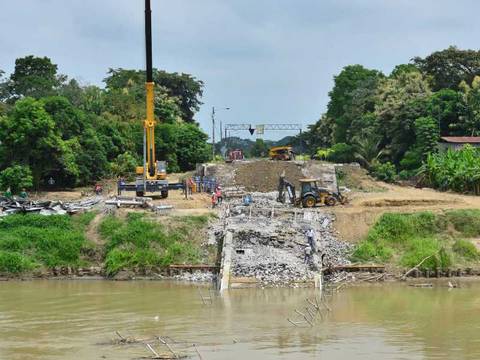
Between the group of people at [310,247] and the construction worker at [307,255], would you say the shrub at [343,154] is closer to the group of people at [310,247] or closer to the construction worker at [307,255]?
the group of people at [310,247]

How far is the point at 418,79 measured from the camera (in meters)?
77.6

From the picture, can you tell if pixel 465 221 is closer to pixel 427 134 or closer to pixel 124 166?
pixel 124 166

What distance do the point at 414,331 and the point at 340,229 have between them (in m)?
13.1

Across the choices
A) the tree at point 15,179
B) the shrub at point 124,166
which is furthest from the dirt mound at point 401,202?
the shrub at point 124,166

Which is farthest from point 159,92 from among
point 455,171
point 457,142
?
point 455,171

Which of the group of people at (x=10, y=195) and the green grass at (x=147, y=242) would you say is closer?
the green grass at (x=147, y=242)

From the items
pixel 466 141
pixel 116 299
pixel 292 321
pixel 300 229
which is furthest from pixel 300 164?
pixel 292 321

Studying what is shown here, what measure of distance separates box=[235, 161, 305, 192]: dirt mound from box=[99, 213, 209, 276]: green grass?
45.9 ft

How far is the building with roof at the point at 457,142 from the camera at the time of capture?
2457 inches

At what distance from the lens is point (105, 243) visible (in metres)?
33.8

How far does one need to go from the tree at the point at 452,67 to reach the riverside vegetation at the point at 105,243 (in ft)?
167

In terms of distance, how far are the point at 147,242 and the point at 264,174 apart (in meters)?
18.3

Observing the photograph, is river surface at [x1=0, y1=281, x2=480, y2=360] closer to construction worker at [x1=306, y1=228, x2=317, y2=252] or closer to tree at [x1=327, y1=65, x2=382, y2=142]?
construction worker at [x1=306, y1=228, x2=317, y2=252]

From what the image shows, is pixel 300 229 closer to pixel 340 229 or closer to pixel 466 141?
pixel 340 229
